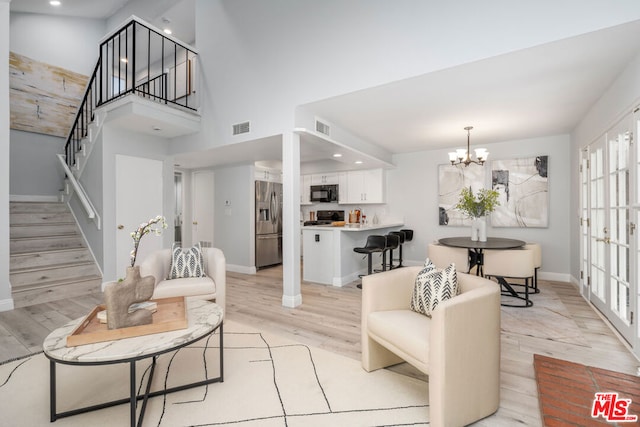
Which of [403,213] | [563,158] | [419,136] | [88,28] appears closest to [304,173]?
[403,213]

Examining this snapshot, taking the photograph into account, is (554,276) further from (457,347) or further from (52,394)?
(52,394)

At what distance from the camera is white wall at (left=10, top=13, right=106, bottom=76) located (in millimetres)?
5949

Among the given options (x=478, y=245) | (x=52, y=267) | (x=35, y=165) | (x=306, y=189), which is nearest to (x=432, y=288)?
(x=478, y=245)

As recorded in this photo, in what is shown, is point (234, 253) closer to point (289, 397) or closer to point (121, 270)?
point (121, 270)

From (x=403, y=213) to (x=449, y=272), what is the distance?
4648 mm

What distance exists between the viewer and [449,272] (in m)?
2.13

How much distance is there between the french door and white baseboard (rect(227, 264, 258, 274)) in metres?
5.18

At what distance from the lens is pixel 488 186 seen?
5688 millimetres

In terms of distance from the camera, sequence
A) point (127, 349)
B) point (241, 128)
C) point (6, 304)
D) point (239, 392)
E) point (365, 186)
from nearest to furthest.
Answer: point (127, 349), point (239, 392), point (6, 304), point (241, 128), point (365, 186)

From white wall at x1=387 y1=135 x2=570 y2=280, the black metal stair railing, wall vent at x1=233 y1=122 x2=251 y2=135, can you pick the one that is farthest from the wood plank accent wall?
white wall at x1=387 y1=135 x2=570 y2=280

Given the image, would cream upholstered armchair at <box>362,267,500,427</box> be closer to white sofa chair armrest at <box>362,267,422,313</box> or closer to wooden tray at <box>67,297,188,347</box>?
white sofa chair armrest at <box>362,267,422,313</box>

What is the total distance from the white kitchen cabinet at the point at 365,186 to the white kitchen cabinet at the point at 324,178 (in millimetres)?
352

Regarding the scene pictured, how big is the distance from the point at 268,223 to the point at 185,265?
10.1ft

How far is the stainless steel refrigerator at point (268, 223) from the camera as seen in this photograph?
622 centimetres
